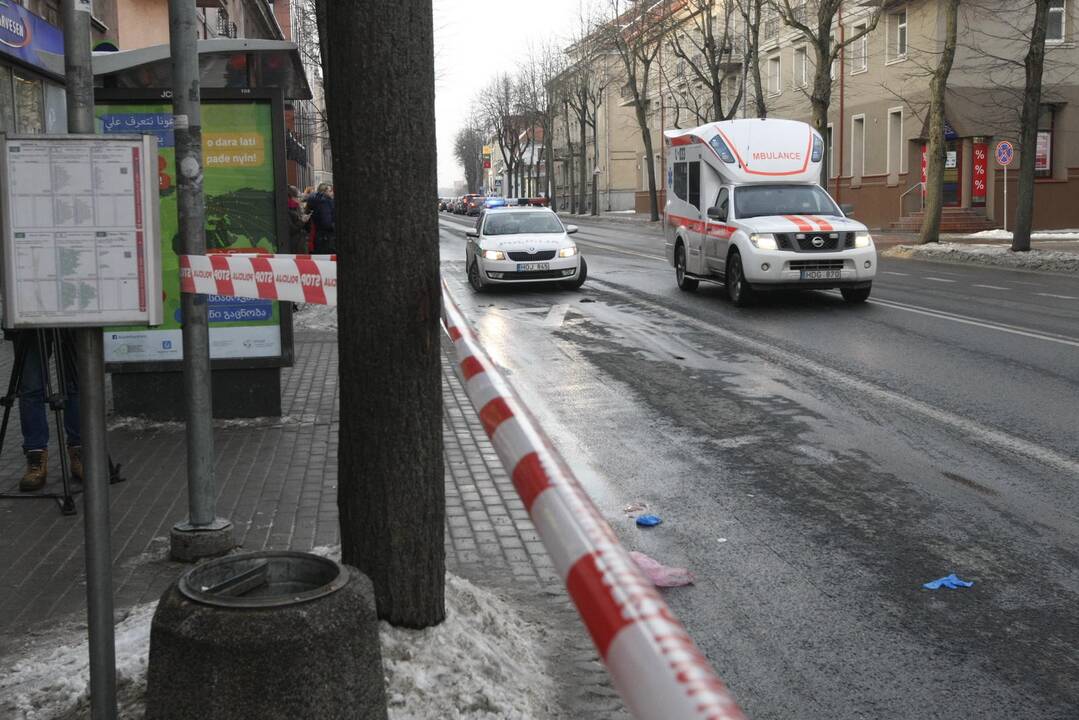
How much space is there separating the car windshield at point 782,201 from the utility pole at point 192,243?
44.3 ft

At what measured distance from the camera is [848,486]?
6.89 m

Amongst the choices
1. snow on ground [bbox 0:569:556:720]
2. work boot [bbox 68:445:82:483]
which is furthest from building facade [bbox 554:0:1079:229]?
snow on ground [bbox 0:569:556:720]

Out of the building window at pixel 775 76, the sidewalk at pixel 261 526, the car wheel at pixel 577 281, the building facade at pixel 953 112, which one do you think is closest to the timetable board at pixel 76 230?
the sidewalk at pixel 261 526

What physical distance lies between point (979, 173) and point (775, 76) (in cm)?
1779

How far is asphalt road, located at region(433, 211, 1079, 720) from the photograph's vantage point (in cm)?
432

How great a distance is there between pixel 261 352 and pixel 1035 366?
691 centimetres

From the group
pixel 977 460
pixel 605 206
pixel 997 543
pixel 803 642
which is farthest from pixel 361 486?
pixel 605 206

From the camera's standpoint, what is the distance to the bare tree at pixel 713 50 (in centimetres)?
5012

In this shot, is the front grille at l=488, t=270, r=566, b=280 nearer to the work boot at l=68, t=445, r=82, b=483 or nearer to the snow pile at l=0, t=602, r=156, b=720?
the work boot at l=68, t=445, r=82, b=483

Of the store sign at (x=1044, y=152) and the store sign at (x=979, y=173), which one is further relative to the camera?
the store sign at (x=1044, y=152)

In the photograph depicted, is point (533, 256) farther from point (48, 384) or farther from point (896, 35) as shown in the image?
point (896, 35)

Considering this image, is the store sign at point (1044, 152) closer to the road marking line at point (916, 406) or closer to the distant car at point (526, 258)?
the distant car at point (526, 258)

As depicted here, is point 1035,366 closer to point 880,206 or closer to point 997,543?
point 997,543

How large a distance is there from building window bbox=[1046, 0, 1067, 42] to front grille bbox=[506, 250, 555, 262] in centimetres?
2819
